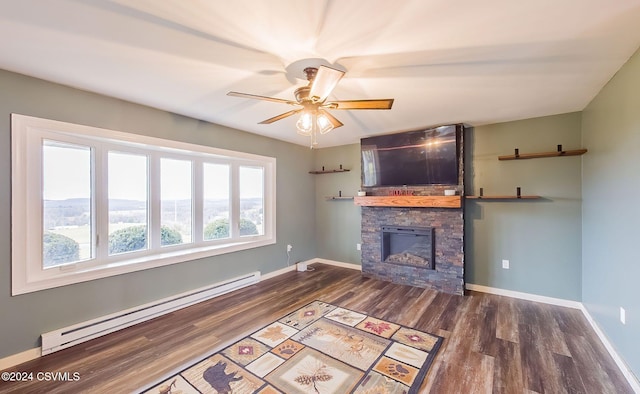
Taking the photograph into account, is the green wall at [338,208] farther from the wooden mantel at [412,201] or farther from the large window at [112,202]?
the large window at [112,202]

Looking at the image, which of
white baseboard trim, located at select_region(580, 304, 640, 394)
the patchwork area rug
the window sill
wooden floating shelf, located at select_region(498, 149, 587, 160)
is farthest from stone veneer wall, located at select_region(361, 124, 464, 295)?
the window sill

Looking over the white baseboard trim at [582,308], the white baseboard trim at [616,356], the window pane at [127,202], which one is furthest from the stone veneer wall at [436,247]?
the window pane at [127,202]

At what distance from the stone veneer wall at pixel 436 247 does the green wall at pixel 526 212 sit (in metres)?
0.25

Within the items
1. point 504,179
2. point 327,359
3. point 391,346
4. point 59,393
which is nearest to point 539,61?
point 504,179

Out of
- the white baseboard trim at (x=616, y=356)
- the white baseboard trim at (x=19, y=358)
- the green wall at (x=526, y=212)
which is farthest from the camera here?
the green wall at (x=526, y=212)

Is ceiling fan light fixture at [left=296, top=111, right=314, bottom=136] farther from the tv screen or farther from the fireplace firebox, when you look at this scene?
the fireplace firebox

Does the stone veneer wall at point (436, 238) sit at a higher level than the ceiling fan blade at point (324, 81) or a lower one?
lower

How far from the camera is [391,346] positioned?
7.82 feet

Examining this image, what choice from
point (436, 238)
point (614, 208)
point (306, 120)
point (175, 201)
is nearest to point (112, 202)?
point (175, 201)

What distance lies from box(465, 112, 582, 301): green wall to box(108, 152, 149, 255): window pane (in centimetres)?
431

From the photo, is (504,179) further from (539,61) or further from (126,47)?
(126,47)

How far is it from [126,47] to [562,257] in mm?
4868

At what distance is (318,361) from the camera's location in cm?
218

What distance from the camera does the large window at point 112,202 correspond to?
226 cm
